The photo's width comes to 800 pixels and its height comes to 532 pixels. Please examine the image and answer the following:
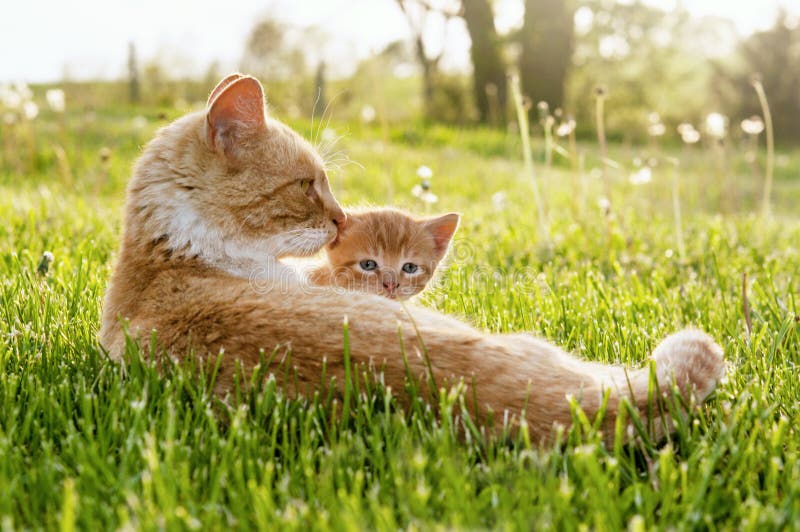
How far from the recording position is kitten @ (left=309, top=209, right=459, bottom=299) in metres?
3.34

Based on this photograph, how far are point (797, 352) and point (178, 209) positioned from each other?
7.94 feet

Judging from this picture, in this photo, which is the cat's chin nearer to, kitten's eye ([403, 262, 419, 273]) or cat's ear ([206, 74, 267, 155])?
cat's ear ([206, 74, 267, 155])

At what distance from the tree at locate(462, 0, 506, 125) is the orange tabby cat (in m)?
15.3

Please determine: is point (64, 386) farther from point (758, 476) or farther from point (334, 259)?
point (758, 476)

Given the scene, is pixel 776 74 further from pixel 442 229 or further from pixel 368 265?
pixel 368 265

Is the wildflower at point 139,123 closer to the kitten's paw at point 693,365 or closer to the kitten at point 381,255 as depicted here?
the kitten at point 381,255

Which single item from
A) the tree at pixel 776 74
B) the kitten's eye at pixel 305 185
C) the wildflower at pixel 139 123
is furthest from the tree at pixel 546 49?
the kitten's eye at pixel 305 185

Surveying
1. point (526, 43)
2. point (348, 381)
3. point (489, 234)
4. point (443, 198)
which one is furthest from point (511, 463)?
point (526, 43)

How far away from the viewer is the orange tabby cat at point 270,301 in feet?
6.71

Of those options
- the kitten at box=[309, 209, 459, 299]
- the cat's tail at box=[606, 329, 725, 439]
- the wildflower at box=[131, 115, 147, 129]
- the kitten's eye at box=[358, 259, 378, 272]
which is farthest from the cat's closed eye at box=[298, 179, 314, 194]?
the wildflower at box=[131, 115, 147, 129]

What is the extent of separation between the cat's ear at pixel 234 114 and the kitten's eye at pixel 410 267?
1.02 metres

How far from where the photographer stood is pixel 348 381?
78.3 inches

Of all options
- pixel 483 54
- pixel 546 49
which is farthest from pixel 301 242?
pixel 546 49

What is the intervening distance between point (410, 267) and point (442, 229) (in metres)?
0.26
